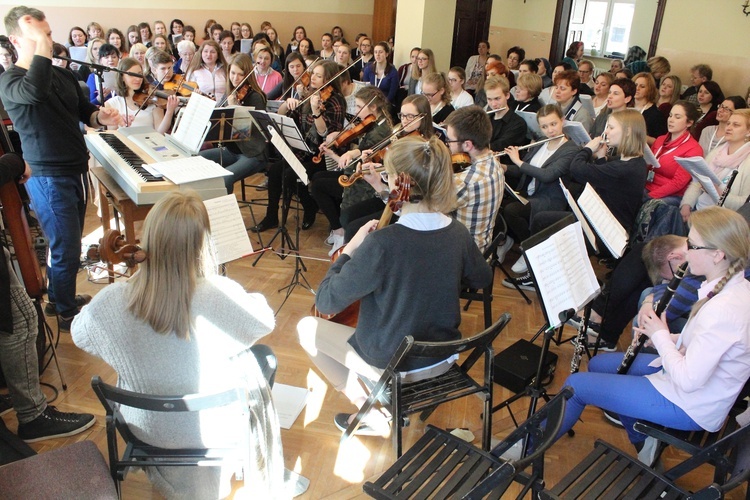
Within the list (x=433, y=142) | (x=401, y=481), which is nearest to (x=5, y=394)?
(x=401, y=481)

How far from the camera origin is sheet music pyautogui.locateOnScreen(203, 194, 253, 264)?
245 centimetres

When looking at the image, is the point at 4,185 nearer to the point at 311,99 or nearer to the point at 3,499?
the point at 3,499

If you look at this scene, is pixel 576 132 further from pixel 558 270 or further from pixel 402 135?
pixel 558 270

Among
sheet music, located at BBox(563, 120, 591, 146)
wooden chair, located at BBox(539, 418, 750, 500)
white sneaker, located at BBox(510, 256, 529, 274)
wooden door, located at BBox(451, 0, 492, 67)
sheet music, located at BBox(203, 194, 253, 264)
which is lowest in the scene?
white sneaker, located at BBox(510, 256, 529, 274)

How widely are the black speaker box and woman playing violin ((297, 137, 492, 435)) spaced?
68 cm

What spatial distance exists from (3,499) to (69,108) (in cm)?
207

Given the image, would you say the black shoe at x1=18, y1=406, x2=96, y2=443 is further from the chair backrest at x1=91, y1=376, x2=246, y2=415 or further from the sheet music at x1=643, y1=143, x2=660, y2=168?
the sheet music at x1=643, y1=143, x2=660, y2=168

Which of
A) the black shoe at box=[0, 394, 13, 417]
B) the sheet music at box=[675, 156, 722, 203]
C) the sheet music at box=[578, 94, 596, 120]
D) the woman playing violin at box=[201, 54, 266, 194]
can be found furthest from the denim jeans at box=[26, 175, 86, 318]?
the sheet music at box=[578, 94, 596, 120]

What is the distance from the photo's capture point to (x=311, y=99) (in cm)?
450

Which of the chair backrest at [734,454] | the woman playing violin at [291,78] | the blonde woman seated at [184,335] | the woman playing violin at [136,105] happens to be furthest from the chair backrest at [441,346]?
the woman playing violin at [291,78]

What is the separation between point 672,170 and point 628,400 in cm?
251

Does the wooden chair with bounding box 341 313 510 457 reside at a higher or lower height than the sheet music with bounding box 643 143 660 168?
lower

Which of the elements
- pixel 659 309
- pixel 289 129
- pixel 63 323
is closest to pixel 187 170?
pixel 289 129

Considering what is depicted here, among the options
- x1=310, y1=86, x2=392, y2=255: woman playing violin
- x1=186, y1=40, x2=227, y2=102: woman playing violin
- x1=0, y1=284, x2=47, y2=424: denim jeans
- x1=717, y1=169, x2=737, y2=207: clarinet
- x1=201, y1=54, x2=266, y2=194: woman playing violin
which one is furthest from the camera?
x1=186, y1=40, x2=227, y2=102: woman playing violin
